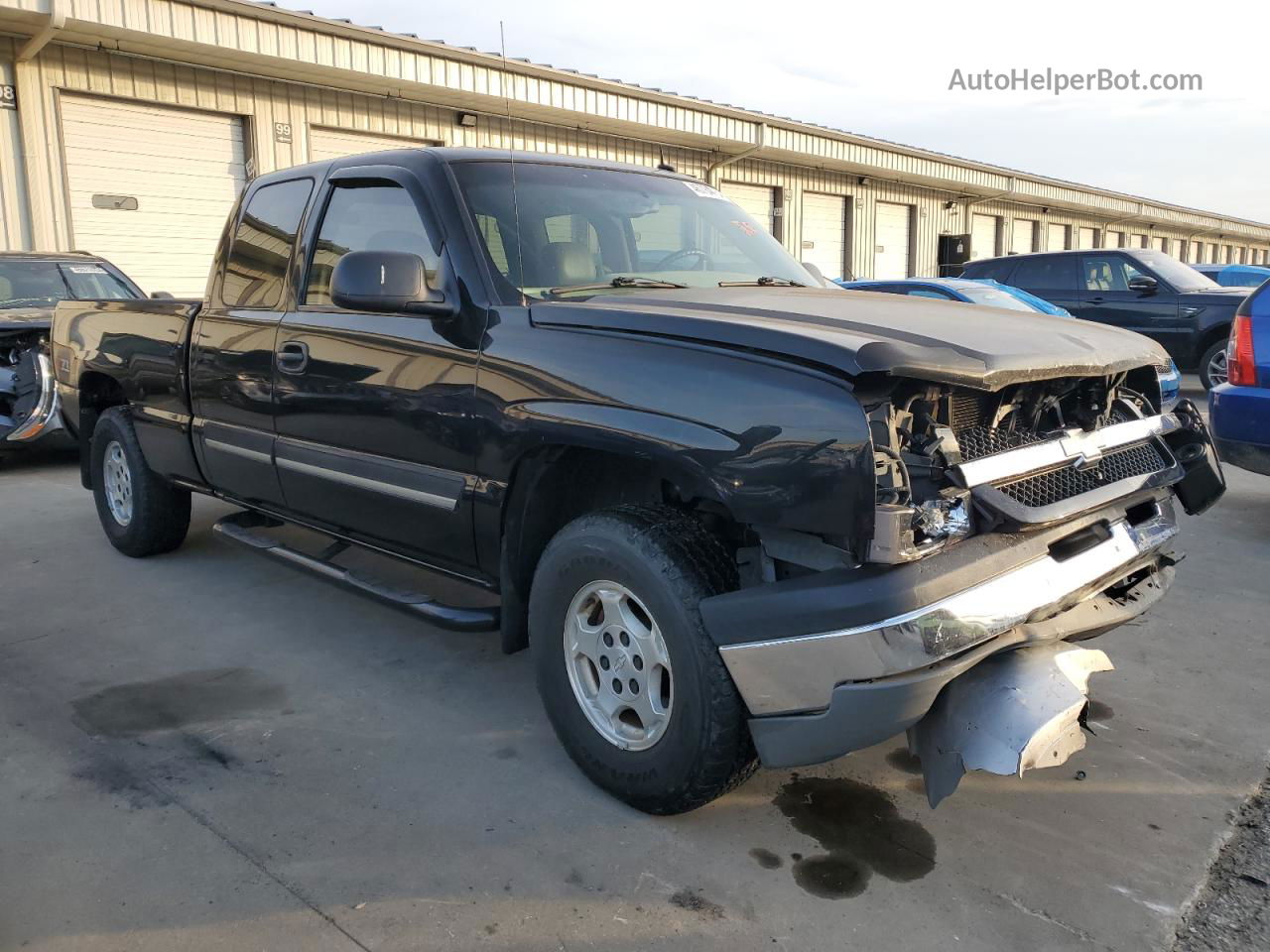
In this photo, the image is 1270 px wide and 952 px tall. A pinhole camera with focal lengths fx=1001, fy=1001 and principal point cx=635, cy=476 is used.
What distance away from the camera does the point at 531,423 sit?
9.62 feet

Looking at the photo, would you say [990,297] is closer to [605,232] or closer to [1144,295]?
[1144,295]

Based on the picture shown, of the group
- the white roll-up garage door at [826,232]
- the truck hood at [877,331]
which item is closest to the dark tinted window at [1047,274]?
the white roll-up garage door at [826,232]

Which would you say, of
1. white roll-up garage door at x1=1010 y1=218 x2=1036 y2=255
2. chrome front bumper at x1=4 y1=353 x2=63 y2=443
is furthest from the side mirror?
white roll-up garage door at x1=1010 y1=218 x2=1036 y2=255

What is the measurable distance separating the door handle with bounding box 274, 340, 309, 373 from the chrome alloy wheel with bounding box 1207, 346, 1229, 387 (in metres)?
10.9

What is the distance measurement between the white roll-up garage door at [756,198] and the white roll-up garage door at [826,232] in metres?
1.15

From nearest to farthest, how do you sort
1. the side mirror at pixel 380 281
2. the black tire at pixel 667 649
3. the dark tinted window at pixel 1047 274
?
the black tire at pixel 667 649 < the side mirror at pixel 380 281 < the dark tinted window at pixel 1047 274

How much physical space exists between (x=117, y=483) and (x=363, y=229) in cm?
268

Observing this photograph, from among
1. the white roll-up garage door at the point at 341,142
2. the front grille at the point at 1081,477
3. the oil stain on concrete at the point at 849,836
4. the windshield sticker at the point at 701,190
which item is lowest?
the oil stain on concrete at the point at 849,836

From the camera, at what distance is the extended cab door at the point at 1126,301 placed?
39.0ft

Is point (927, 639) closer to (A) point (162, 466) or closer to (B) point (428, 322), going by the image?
(B) point (428, 322)

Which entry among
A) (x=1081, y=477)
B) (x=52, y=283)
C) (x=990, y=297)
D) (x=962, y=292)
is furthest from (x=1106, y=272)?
(x=52, y=283)

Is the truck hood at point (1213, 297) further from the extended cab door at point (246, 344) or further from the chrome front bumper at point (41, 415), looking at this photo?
the chrome front bumper at point (41, 415)

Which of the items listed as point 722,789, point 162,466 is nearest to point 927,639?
point 722,789

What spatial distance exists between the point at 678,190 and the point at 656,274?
0.72m
